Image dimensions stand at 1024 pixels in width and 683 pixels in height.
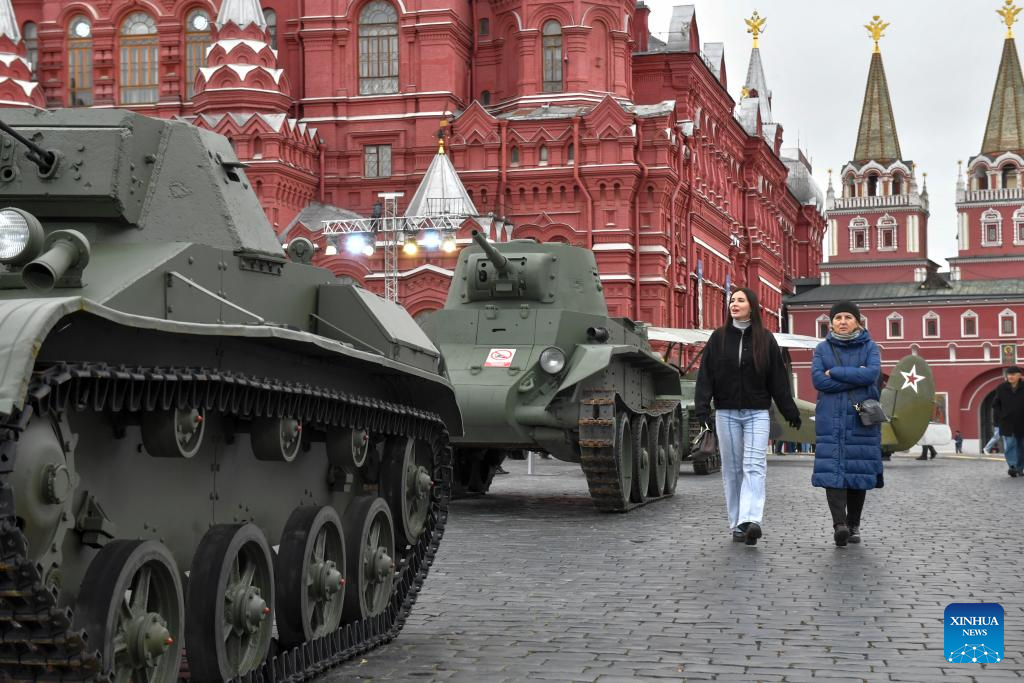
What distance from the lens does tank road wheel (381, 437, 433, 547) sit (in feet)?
25.8

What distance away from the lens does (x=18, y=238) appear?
17.3 feet

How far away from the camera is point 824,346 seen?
37.7 feet

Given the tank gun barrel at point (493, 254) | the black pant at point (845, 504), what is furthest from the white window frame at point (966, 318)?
the black pant at point (845, 504)

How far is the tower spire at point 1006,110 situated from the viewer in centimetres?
9619

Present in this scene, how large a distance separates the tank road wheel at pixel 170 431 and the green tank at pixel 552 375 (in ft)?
26.4

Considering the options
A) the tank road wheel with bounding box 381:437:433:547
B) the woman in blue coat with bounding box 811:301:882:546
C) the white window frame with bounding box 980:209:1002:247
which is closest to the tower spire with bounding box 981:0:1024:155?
the white window frame with bounding box 980:209:1002:247

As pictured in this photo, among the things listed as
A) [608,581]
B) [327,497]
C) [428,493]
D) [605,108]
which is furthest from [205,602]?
[605,108]

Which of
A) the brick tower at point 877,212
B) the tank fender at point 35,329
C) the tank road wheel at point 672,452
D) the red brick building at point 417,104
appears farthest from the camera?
the brick tower at point 877,212

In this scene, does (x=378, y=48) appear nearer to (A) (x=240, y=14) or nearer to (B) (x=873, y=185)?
(A) (x=240, y=14)

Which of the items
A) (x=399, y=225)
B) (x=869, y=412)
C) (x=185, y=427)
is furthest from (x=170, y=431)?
(x=399, y=225)

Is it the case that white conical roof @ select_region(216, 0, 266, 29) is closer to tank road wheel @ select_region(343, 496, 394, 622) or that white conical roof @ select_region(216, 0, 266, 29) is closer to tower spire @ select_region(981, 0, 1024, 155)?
tank road wheel @ select_region(343, 496, 394, 622)

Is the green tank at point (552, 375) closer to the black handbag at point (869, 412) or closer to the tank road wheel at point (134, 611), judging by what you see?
the black handbag at point (869, 412)

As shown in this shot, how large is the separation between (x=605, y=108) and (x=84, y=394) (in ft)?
139

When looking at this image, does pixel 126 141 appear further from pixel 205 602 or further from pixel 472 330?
pixel 472 330
